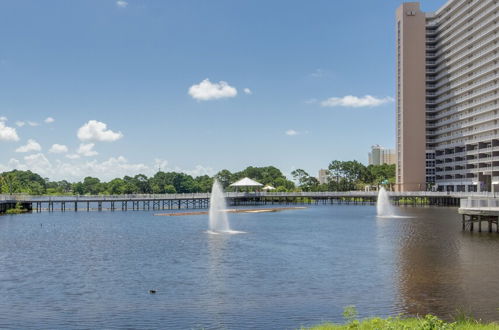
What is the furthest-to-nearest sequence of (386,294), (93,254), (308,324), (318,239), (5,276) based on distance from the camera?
(318,239)
(93,254)
(5,276)
(386,294)
(308,324)

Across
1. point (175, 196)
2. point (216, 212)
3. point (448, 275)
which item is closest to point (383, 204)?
point (216, 212)

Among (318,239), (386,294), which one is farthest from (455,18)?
(386,294)

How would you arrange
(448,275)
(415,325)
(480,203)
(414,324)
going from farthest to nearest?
(480,203)
(448,275)
(414,324)
(415,325)

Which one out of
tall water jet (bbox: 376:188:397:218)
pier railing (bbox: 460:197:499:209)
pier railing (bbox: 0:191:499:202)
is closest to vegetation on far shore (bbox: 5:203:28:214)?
pier railing (bbox: 0:191:499:202)

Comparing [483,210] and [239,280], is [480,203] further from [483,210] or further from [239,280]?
[239,280]

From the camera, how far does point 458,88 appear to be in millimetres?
187250

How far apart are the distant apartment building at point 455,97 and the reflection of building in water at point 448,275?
111m

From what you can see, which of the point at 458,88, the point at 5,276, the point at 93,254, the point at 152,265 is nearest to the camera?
the point at 5,276

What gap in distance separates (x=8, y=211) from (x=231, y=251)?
314ft

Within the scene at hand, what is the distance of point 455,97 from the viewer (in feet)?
621

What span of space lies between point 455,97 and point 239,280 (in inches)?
6748

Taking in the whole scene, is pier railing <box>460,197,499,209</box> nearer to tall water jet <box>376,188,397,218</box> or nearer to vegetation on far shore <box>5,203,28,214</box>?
tall water jet <box>376,188,397,218</box>

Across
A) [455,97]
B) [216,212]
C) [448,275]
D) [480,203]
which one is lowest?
[448,275]

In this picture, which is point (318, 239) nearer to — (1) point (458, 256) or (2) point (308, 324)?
(1) point (458, 256)
